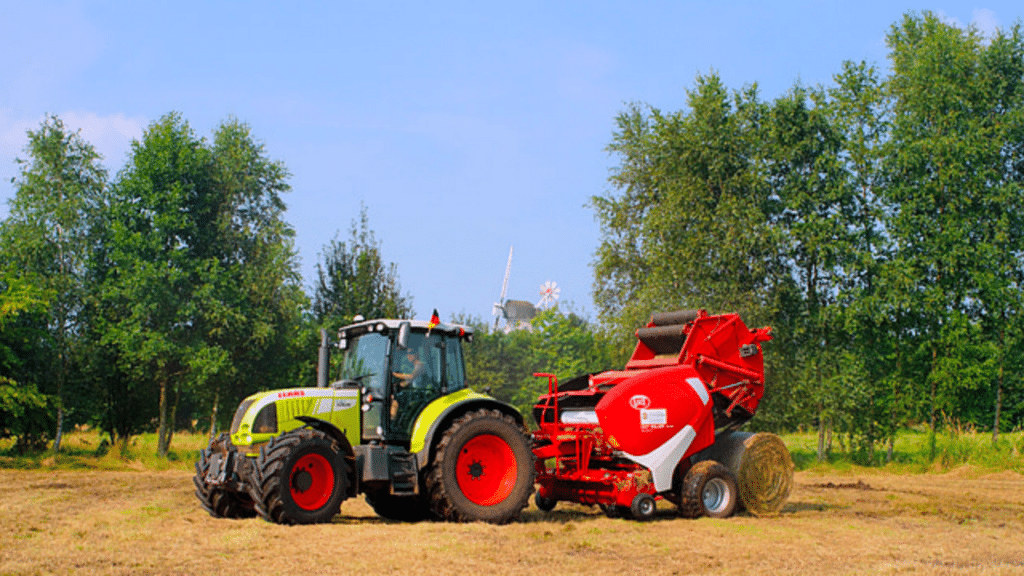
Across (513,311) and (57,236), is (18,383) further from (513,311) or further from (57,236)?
(513,311)

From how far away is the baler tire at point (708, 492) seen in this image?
1131cm

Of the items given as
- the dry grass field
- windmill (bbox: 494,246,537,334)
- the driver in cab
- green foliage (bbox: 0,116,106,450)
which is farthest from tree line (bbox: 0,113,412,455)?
windmill (bbox: 494,246,537,334)

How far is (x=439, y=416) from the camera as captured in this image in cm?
1045

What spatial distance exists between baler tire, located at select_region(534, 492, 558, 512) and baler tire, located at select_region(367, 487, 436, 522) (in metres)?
1.89

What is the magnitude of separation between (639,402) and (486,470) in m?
2.23

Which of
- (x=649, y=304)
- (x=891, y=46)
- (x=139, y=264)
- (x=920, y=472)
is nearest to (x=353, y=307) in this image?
(x=139, y=264)

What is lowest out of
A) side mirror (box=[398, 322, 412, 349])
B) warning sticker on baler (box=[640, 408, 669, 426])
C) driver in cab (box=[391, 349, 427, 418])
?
warning sticker on baler (box=[640, 408, 669, 426])

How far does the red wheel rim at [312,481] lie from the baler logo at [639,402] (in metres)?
3.94

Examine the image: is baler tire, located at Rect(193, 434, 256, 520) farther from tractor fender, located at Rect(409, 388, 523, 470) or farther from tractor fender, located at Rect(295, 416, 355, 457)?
tractor fender, located at Rect(409, 388, 523, 470)

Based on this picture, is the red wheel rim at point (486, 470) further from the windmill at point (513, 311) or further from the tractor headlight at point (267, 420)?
the windmill at point (513, 311)

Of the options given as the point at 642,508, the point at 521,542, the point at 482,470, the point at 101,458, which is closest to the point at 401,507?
the point at 482,470

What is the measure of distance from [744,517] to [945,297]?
46.6ft

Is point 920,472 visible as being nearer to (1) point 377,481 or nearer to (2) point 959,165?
(2) point 959,165

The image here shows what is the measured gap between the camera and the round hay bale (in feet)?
38.8
